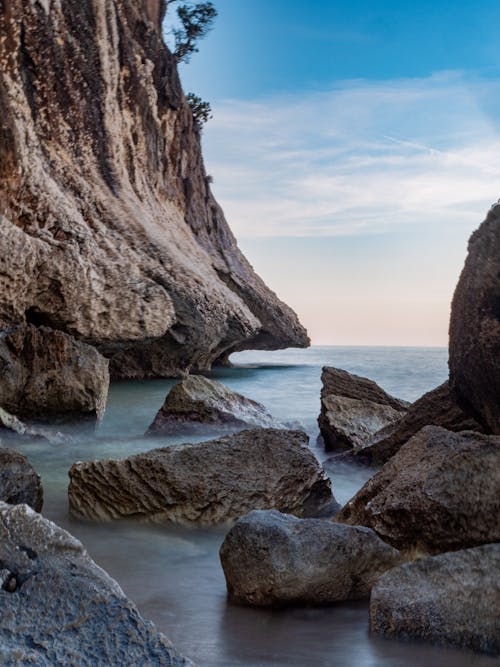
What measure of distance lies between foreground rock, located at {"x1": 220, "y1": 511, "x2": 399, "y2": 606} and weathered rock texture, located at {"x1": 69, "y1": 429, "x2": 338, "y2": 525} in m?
1.23

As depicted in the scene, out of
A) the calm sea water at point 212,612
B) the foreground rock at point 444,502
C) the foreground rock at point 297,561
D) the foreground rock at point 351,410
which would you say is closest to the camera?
the calm sea water at point 212,612

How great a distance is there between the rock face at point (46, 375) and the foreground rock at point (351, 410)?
105 inches

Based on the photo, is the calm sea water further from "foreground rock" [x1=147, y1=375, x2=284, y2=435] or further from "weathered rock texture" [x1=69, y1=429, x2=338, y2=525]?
"foreground rock" [x1=147, y1=375, x2=284, y2=435]

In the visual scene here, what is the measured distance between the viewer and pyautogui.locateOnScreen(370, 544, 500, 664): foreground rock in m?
2.56

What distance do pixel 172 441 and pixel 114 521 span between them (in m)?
3.43

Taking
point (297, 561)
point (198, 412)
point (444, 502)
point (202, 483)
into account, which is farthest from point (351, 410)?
point (297, 561)

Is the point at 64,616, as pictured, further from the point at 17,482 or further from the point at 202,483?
the point at 202,483

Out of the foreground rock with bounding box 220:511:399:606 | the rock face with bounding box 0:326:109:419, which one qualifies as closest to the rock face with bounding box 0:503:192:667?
the foreground rock with bounding box 220:511:399:606

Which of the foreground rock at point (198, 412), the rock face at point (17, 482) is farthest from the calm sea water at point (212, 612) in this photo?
the foreground rock at point (198, 412)

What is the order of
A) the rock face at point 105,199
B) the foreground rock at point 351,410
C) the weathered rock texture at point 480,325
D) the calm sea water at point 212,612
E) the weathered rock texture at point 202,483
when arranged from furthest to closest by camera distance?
the rock face at point 105,199 → the foreground rock at point 351,410 → the weathered rock texture at point 202,483 → the weathered rock texture at point 480,325 → the calm sea water at point 212,612

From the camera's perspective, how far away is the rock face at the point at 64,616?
1713 millimetres

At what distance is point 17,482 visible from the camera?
4.18 m

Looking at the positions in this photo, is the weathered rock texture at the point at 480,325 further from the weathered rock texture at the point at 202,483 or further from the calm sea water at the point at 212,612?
the calm sea water at the point at 212,612

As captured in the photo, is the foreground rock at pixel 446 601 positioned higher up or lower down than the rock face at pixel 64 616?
lower down
